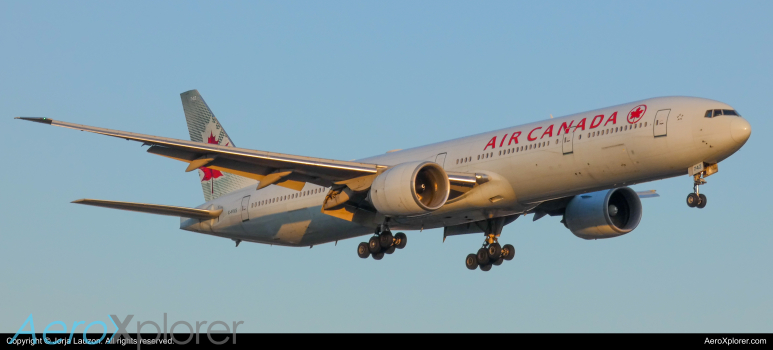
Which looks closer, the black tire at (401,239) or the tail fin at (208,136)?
the black tire at (401,239)

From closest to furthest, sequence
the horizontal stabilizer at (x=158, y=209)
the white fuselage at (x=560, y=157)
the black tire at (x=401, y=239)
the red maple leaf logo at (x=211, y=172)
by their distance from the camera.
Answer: the white fuselage at (x=560, y=157)
the horizontal stabilizer at (x=158, y=209)
the black tire at (x=401, y=239)
the red maple leaf logo at (x=211, y=172)

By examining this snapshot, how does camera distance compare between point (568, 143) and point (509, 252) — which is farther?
point (509, 252)

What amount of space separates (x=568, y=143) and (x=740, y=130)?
5.31 metres

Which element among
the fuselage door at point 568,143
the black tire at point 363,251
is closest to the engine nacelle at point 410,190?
the fuselage door at point 568,143

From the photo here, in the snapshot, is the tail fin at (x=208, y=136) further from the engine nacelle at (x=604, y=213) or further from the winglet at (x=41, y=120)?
the winglet at (x=41, y=120)

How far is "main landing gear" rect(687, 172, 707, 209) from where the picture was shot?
3462 cm

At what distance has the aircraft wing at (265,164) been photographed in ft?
117

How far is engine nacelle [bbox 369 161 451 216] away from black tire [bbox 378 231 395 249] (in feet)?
11.2

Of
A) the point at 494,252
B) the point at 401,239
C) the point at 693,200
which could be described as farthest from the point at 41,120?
the point at 693,200

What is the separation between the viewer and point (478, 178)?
3756cm

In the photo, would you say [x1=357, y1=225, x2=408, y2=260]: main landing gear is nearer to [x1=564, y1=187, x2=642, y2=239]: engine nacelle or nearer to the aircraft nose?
[x1=564, y1=187, x2=642, y2=239]: engine nacelle

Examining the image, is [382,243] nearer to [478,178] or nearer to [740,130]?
[478,178]

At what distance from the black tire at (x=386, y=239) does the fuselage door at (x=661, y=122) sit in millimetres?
10909
